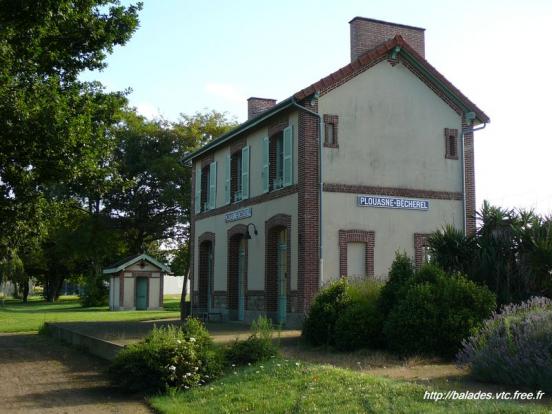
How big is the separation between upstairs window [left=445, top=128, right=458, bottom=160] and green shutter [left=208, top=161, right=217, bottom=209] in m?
9.26

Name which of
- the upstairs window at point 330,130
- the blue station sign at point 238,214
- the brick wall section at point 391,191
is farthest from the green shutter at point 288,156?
the blue station sign at point 238,214

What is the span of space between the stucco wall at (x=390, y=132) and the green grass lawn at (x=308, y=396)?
1003 cm

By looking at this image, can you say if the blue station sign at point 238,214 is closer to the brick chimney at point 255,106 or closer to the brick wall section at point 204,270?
the brick wall section at point 204,270

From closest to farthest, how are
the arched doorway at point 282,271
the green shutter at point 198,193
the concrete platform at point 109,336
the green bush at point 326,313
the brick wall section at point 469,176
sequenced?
the green bush at point 326,313 < the concrete platform at point 109,336 < the arched doorway at point 282,271 < the brick wall section at point 469,176 < the green shutter at point 198,193

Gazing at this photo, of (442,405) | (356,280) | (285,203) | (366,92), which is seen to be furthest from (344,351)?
(366,92)

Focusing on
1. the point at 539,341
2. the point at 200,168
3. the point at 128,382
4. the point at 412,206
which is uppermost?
the point at 200,168

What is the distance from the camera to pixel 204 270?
27141 millimetres

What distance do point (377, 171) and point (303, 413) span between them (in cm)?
1308

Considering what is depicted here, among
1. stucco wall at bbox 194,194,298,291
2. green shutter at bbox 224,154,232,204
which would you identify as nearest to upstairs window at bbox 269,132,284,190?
stucco wall at bbox 194,194,298,291

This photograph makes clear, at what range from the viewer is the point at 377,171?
19.9m

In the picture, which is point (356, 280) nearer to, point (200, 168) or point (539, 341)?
point (539, 341)

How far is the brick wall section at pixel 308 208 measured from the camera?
61.1ft

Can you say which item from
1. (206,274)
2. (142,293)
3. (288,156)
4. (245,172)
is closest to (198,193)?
(206,274)

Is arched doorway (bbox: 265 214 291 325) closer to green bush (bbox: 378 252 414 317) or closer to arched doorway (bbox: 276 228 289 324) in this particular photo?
arched doorway (bbox: 276 228 289 324)
